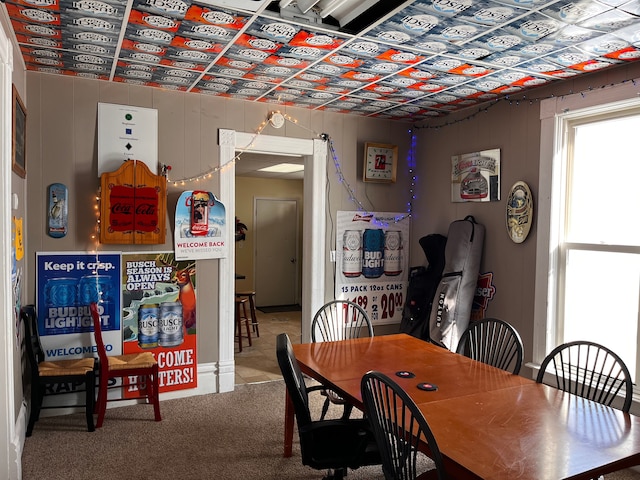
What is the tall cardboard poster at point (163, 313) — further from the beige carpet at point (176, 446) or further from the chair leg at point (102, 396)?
the chair leg at point (102, 396)

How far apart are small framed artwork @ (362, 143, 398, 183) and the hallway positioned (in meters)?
1.97

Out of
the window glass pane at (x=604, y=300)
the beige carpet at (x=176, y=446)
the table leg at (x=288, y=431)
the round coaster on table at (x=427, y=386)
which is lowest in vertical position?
the beige carpet at (x=176, y=446)

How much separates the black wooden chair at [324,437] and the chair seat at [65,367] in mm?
1716

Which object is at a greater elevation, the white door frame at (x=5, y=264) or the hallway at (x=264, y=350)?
the white door frame at (x=5, y=264)

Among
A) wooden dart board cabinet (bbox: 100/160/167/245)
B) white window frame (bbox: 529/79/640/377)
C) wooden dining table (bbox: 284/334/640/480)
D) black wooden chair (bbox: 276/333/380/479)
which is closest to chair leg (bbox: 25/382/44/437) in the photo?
wooden dart board cabinet (bbox: 100/160/167/245)

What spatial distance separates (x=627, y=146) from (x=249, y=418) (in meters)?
3.00

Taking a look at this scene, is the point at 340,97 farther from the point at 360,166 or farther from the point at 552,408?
the point at 552,408

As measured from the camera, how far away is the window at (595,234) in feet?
10.1

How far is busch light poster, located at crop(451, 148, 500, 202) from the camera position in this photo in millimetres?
3900

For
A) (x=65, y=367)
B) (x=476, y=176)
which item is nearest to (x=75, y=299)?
(x=65, y=367)

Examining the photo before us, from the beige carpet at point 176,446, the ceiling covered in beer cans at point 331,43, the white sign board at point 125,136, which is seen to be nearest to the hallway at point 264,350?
the beige carpet at point 176,446

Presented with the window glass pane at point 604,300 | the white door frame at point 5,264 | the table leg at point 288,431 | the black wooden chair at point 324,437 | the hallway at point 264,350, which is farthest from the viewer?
the hallway at point 264,350

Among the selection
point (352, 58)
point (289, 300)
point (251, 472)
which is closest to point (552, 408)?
point (251, 472)

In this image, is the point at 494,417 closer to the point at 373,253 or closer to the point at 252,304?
the point at 373,253
